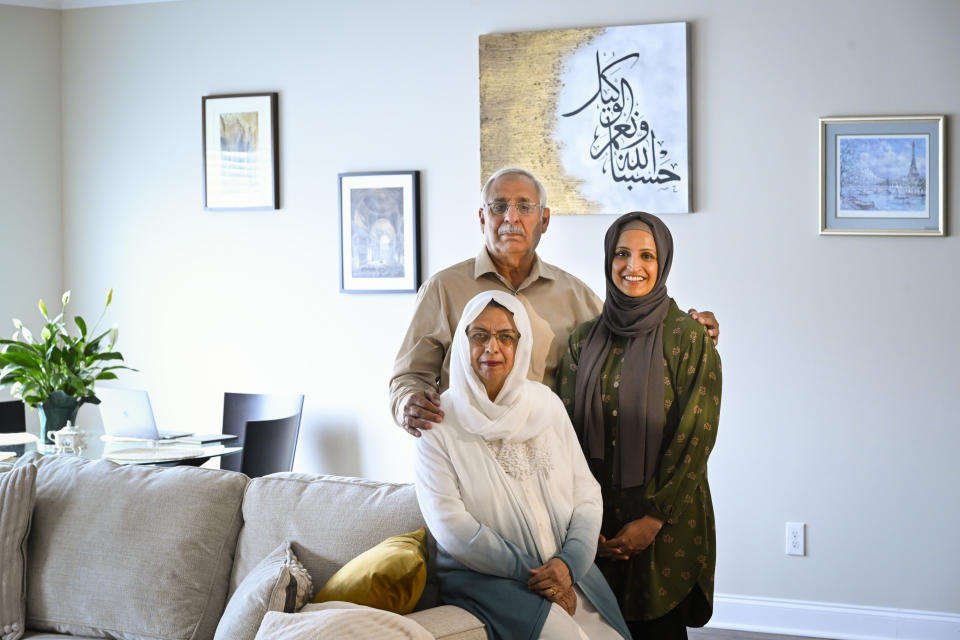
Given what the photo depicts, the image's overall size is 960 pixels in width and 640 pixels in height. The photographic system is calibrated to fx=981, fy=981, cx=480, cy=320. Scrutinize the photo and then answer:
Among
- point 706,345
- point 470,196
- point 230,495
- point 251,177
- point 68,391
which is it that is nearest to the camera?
point 706,345

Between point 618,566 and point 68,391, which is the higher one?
point 68,391

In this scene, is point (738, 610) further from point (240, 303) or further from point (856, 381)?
point (240, 303)

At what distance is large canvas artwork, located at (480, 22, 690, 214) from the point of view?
4.27 metres

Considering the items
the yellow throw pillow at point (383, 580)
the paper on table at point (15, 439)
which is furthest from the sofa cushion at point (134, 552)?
the paper on table at point (15, 439)

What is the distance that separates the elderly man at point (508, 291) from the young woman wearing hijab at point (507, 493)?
11.4 inches

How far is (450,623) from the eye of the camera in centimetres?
227

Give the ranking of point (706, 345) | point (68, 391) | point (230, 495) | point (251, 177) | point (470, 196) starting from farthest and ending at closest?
point (251, 177)
point (470, 196)
point (68, 391)
point (230, 495)
point (706, 345)

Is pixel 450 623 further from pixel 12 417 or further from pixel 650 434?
pixel 12 417

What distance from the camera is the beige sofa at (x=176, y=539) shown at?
2.61 meters

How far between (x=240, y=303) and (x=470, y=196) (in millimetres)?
1320

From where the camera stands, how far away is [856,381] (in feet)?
13.5

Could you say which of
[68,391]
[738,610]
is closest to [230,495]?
[68,391]

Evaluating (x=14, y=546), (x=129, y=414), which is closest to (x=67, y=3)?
(x=129, y=414)

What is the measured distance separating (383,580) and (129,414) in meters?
2.30
